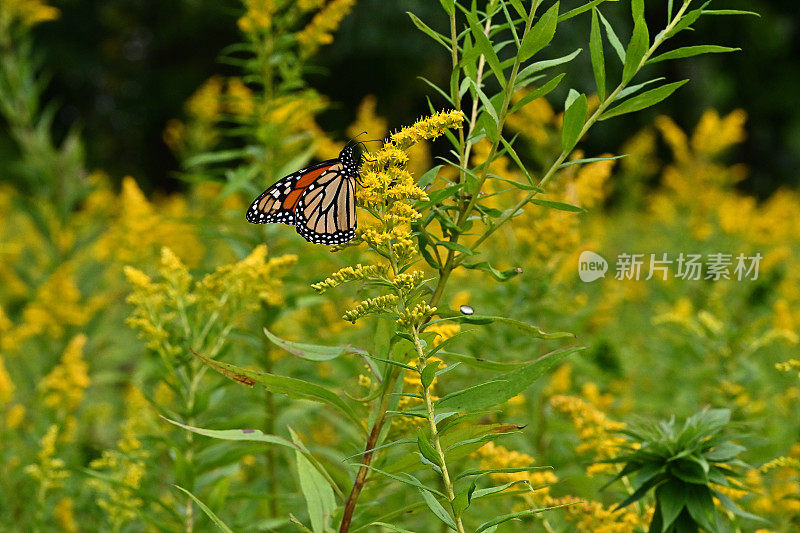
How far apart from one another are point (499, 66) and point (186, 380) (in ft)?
3.47

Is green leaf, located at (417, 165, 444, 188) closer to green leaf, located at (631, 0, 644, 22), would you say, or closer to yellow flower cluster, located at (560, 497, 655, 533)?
green leaf, located at (631, 0, 644, 22)

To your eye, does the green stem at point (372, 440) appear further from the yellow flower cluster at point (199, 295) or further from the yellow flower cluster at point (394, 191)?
the yellow flower cluster at point (199, 295)

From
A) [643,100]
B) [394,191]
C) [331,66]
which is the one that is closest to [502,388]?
[394,191]

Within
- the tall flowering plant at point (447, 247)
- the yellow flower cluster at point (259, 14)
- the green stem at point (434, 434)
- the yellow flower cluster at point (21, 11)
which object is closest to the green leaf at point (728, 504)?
the tall flowering plant at point (447, 247)

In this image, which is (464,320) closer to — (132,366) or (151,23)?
(132,366)

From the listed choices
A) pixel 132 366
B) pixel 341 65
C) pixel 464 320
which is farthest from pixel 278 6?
pixel 341 65

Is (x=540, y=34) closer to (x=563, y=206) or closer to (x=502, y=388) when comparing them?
(x=563, y=206)

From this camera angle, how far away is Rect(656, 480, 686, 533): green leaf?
1.22 m

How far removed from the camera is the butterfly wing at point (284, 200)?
1.51 metres

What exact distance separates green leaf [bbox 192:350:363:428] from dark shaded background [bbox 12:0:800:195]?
6.57 m

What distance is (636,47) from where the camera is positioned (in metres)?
1.05

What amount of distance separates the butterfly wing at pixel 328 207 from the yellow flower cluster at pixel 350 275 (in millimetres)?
263

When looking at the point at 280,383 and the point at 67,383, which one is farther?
the point at 67,383

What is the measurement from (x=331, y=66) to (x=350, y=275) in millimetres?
8059
